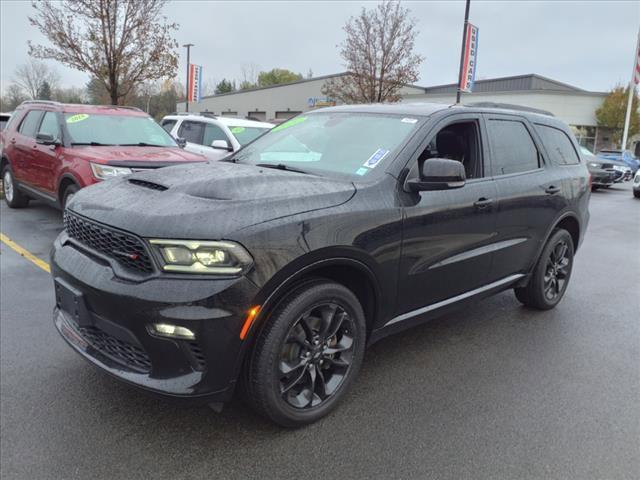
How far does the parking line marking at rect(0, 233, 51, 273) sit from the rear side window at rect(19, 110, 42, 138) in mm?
2049

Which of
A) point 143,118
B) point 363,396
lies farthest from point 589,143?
point 363,396

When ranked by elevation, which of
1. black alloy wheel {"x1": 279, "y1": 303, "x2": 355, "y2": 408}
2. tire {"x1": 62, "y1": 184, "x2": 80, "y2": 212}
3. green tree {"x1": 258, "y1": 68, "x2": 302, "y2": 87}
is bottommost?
black alloy wheel {"x1": 279, "y1": 303, "x2": 355, "y2": 408}

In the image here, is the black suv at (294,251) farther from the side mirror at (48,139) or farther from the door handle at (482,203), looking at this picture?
the side mirror at (48,139)

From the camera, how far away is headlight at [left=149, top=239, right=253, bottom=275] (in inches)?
91.7

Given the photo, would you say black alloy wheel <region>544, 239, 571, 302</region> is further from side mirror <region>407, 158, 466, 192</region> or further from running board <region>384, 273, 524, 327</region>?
side mirror <region>407, 158, 466, 192</region>

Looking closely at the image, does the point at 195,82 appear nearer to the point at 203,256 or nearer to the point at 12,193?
the point at 12,193

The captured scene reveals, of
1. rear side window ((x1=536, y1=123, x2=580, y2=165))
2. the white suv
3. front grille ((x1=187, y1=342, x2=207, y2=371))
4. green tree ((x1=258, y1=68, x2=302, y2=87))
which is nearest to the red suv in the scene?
the white suv

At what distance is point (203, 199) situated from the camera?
8.47 ft

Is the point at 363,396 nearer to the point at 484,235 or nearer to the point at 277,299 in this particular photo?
the point at 277,299

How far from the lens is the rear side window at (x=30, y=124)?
323 inches

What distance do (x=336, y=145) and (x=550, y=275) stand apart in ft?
8.79

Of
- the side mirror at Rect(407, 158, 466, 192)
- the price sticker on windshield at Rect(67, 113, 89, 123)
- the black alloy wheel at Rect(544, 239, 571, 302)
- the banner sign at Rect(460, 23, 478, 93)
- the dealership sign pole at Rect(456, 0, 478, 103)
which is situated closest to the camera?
the side mirror at Rect(407, 158, 466, 192)

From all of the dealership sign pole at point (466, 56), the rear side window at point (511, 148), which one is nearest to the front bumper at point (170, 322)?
the rear side window at point (511, 148)

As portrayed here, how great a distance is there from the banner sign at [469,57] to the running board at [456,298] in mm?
15622
